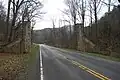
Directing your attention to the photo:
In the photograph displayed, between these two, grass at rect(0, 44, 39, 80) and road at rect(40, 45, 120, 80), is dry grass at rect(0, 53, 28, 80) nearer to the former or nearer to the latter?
grass at rect(0, 44, 39, 80)

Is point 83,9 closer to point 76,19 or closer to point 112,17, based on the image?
point 76,19

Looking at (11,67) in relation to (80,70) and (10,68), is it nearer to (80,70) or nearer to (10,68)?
(10,68)

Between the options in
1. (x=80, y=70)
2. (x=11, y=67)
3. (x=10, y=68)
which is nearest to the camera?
(x=80, y=70)

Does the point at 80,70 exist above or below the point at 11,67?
above

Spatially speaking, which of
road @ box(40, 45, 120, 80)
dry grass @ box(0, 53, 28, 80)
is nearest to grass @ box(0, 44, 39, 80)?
dry grass @ box(0, 53, 28, 80)

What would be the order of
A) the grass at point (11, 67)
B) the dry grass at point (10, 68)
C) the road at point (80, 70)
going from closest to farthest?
the road at point (80, 70), the dry grass at point (10, 68), the grass at point (11, 67)

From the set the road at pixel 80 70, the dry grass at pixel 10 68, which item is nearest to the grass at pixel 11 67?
the dry grass at pixel 10 68

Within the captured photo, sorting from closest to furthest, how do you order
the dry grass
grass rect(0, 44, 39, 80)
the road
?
the road, the dry grass, grass rect(0, 44, 39, 80)

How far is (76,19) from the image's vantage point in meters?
68.6

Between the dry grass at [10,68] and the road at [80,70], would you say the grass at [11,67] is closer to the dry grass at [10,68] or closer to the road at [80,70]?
the dry grass at [10,68]

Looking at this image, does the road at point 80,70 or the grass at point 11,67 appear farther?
the grass at point 11,67

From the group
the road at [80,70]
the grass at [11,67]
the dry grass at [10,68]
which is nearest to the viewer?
the road at [80,70]

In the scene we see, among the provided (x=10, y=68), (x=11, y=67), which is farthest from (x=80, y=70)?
(x=11, y=67)

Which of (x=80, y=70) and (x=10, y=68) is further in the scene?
(x=10, y=68)
